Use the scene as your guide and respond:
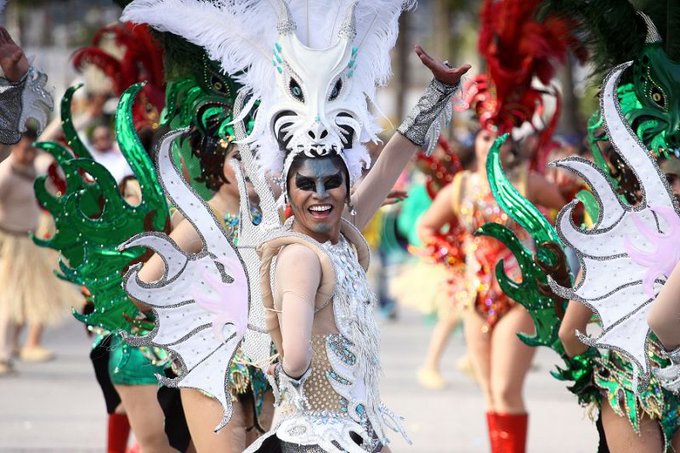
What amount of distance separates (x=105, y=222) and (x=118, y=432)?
165 centimetres

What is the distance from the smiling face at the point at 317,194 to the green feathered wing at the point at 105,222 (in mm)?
1340

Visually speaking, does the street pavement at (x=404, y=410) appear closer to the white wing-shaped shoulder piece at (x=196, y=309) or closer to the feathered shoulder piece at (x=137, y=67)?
the feathered shoulder piece at (x=137, y=67)

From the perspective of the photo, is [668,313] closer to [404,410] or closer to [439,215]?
[439,215]

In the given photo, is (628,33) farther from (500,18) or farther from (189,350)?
(500,18)

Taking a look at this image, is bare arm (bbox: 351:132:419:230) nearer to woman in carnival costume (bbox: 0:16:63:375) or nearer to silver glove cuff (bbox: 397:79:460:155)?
silver glove cuff (bbox: 397:79:460:155)

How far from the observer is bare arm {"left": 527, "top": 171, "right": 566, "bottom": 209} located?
7477 mm

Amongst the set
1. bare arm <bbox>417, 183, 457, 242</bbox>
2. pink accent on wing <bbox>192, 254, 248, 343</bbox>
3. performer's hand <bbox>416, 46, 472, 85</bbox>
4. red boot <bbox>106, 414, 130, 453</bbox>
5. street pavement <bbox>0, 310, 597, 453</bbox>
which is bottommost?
street pavement <bbox>0, 310, 597, 453</bbox>

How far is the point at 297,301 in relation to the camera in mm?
3822

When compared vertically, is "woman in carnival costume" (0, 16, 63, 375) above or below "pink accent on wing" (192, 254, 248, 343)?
below

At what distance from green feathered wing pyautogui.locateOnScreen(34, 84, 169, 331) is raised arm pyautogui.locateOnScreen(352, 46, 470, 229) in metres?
1.02

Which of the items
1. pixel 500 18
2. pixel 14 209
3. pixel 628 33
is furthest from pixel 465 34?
pixel 628 33

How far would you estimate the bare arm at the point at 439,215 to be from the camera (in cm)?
804

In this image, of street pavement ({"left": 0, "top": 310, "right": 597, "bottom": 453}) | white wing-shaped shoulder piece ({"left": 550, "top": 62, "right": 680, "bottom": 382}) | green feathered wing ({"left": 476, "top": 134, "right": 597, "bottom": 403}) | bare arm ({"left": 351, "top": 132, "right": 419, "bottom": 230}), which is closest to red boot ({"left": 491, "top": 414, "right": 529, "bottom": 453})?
street pavement ({"left": 0, "top": 310, "right": 597, "bottom": 453})

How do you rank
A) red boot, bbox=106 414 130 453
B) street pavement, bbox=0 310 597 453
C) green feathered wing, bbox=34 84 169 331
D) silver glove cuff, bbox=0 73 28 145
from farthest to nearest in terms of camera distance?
street pavement, bbox=0 310 597 453 < red boot, bbox=106 414 130 453 < green feathered wing, bbox=34 84 169 331 < silver glove cuff, bbox=0 73 28 145
